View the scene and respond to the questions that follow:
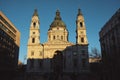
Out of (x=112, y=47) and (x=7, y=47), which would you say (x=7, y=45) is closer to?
(x=7, y=47)

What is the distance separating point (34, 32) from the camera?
5234 cm

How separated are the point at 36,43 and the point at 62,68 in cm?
1046

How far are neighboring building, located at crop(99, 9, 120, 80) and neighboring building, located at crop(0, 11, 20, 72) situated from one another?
3000 cm

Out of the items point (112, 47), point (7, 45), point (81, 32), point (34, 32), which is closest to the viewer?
point (112, 47)

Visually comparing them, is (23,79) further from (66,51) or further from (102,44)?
(102,44)

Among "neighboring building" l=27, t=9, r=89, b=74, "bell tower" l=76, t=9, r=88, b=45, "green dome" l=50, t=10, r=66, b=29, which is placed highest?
"green dome" l=50, t=10, r=66, b=29

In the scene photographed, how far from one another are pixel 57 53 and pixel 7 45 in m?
17.9

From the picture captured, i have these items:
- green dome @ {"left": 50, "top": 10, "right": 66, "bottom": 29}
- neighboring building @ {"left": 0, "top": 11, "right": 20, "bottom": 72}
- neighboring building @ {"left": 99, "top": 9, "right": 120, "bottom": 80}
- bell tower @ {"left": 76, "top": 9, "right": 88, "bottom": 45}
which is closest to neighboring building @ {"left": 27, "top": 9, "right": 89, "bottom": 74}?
bell tower @ {"left": 76, "top": 9, "right": 88, "bottom": 45}

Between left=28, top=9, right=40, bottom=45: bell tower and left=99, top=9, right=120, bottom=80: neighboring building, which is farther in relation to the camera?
left=28, top=9, right=40, bottom=45: bell tower

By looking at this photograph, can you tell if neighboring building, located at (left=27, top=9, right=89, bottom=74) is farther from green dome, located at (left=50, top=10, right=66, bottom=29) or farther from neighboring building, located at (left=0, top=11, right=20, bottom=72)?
green dome, located at (left=50, top=10, right=66, bottom=29)

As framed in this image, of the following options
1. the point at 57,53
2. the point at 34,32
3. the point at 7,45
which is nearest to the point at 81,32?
→ the point at 57,53

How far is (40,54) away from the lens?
5075 cm

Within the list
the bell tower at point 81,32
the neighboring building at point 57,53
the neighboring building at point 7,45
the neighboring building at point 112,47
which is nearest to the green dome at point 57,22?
the neighboring building at point 57,53

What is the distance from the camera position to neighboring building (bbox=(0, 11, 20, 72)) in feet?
173
